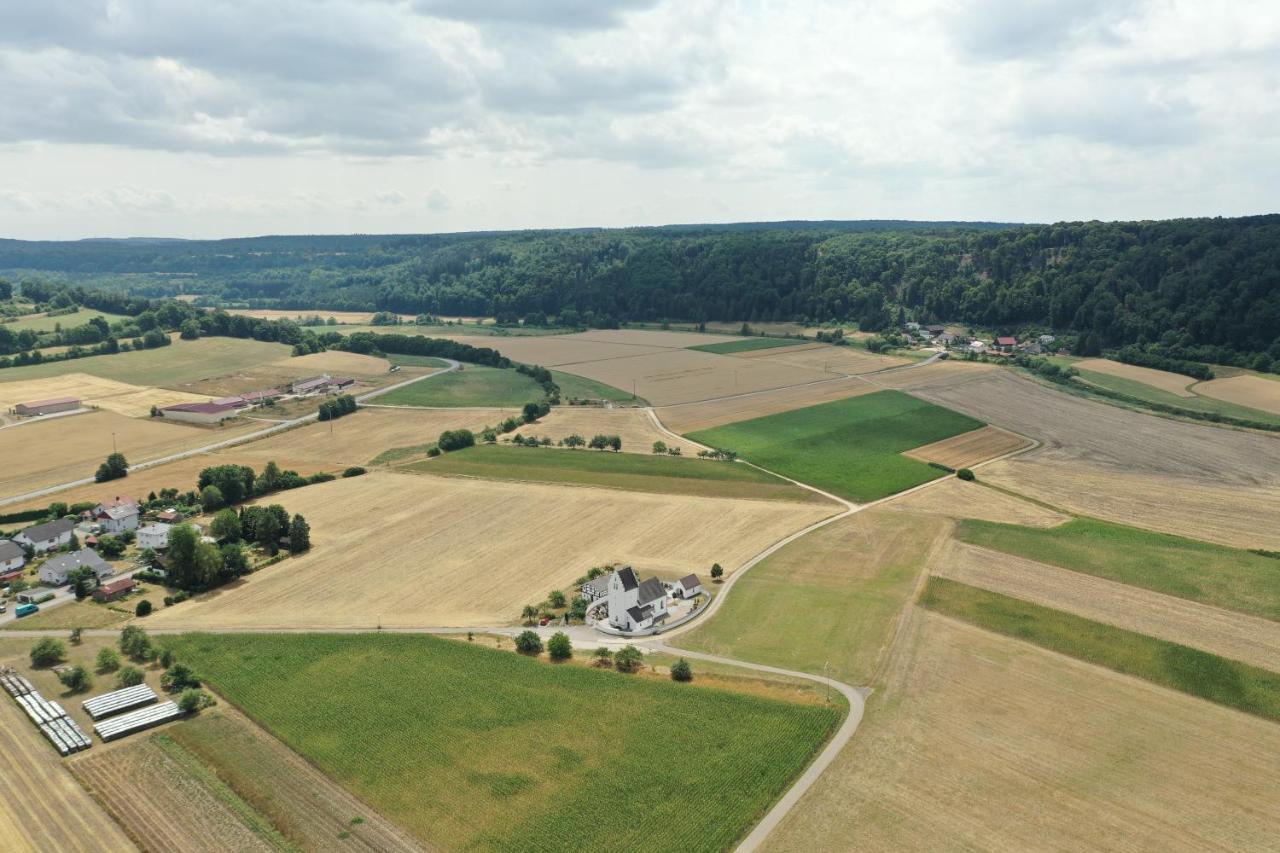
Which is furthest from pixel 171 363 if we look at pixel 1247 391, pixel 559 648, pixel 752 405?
pixel 1247 391

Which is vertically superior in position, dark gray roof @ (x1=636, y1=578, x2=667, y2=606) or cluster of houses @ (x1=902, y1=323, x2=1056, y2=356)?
cluster of houses @ (x1=902, y1=323, x2=1056, y2=356)

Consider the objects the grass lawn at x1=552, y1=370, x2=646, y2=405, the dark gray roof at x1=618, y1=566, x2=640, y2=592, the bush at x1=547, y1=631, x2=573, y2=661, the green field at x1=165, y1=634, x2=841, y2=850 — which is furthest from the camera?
the grass lawn at x1=552, y1=370, x2=646, y2=405

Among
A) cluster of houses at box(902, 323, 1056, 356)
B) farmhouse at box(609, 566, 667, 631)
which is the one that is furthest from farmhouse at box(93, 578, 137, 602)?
cluster of houses at box(902, 323, 1056, 356)

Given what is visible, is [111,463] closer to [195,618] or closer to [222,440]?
[222,440]

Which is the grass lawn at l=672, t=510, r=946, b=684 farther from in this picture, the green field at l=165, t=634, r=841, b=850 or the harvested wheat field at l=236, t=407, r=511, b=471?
the harvested wheat field at l=236, t=407, r=511, b=471

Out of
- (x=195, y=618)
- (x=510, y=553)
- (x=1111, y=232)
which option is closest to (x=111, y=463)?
(x=195, y=618)

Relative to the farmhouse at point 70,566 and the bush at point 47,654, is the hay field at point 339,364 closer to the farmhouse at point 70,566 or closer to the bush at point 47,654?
the farmhouse at point 70,566
